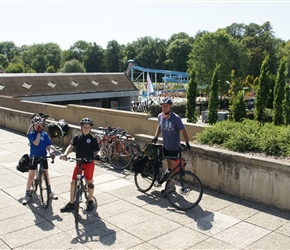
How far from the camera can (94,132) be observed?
10.0 meters

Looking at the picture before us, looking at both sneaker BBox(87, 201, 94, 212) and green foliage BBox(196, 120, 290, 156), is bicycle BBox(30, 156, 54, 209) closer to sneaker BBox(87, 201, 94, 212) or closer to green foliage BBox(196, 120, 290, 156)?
sneaker BBox(87, 201, 94, 212)

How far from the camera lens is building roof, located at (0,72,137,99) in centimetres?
3494

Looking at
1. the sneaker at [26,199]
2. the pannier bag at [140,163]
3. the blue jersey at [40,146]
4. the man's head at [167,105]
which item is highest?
the man's head at [167,105]

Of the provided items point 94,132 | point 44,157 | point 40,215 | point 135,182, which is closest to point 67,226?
Answer: point 40,215

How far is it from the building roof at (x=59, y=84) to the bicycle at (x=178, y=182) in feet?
95.3

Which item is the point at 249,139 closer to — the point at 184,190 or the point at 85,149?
the point at 184,190

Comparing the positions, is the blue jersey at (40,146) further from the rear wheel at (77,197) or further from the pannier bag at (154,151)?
the pannier bag at (154,151)

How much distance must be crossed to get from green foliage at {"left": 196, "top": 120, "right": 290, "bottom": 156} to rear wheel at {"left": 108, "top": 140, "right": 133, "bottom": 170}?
1.89m

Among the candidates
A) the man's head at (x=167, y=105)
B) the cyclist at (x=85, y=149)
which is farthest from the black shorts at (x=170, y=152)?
the cyclist at (x=85, y=149)

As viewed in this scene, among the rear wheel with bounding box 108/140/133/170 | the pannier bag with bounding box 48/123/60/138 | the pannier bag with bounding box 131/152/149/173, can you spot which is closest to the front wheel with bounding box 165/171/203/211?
the pannier bag with bounding box 131/152/149/173

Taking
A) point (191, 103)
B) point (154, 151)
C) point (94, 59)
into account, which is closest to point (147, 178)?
point (154, 151)

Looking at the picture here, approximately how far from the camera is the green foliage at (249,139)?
659 cm

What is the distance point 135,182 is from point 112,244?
2.38 m

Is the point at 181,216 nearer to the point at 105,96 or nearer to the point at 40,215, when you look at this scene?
the point at 40,215
